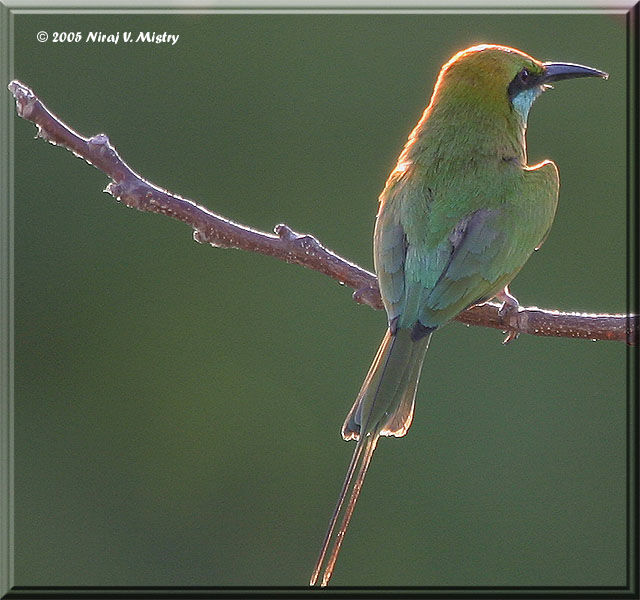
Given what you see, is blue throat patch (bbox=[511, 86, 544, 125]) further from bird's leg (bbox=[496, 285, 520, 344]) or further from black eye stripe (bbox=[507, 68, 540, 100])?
Answer: bird's leg (bbox=[496, 285, 520, 344])

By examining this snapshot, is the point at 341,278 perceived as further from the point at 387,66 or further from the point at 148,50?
the point at 387,66

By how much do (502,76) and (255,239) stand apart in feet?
2.25

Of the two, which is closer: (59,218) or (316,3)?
(316,3)

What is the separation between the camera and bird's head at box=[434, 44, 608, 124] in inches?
88.8

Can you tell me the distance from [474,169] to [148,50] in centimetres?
99

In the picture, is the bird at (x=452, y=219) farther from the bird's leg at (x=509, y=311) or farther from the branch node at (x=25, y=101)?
the branch node at (x=25, y=101)

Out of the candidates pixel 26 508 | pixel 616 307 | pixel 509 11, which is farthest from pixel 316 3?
pixel 26 508

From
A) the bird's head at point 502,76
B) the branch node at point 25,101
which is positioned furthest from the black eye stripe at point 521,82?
the branch node at point 25,101

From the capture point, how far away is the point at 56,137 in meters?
1.81

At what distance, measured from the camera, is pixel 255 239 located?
6.39ft

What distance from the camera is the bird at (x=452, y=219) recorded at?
192 centimetres

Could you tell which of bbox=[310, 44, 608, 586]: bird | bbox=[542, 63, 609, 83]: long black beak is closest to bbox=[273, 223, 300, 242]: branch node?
bbox=[310, 44, 608, 586]: bird

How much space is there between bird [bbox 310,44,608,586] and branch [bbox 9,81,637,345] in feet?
0.17

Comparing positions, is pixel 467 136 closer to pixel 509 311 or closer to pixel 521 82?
pixel 521 82
